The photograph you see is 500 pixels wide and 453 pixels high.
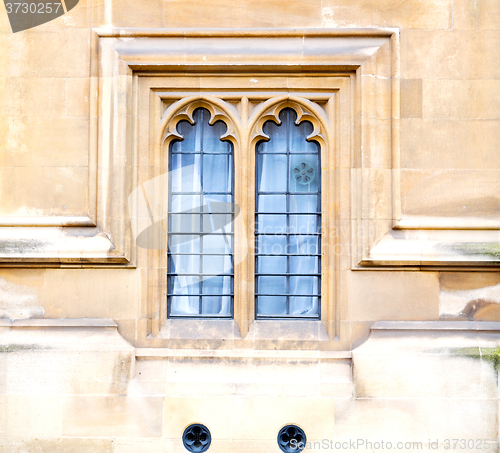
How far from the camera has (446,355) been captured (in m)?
5.21

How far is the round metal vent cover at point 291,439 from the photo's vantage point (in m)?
5.22

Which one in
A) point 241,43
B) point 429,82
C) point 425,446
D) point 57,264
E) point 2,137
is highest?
point 241,43

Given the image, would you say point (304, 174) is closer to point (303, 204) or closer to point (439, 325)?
point (303, 204)

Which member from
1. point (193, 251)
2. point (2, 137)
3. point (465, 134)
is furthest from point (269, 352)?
point (2, 137)

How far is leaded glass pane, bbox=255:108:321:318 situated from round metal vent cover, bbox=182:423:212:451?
4.92 ft

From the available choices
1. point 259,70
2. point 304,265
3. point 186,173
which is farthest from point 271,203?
point 259,70

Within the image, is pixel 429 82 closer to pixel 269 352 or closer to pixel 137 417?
pixel 269 352

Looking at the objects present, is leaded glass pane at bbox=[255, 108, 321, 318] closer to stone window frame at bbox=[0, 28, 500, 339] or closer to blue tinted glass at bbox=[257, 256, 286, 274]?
blue tinted glass at bbox=[257, 256, 286, 274]

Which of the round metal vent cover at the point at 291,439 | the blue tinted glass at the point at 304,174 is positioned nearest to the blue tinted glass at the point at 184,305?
→ the round metal vent cover at the point at 291,439

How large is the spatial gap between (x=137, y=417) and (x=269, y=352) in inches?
67.5

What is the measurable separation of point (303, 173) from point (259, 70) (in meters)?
1.38

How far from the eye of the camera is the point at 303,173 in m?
5.69

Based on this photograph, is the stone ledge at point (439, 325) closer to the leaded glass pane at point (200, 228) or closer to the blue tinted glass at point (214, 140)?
the leaded glass pane at point (200, 228)

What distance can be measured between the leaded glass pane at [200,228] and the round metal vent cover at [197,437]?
4.30ft
